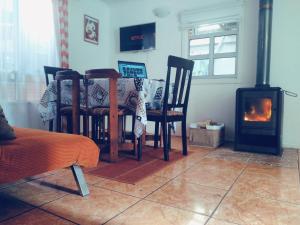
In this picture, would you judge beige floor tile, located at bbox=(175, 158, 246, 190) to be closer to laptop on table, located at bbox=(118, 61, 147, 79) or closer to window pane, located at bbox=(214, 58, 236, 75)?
laptop on table, located at bbox=(118, 61, 147, 79)

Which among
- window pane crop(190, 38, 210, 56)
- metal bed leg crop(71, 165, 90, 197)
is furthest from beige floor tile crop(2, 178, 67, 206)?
window pane crop(190, 38, 210, 56)

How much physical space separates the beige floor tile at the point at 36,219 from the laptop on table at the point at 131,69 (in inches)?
67.3

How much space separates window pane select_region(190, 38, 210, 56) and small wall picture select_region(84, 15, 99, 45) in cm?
164

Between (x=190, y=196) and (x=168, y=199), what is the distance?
0.15 metres

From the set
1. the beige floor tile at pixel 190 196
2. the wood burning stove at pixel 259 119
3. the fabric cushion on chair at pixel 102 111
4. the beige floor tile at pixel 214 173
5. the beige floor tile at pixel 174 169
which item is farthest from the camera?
the wood burning stove at pixel 259 119

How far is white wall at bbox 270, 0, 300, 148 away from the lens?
2.89 metres

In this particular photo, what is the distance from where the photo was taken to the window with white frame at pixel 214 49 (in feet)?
10.9

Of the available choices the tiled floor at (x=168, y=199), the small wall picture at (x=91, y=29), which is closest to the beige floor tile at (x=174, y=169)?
the tiled floor at (x=168, y=199)

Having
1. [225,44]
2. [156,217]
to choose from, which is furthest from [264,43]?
[156,217]

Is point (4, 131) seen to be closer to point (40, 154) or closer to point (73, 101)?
point (40, 154)

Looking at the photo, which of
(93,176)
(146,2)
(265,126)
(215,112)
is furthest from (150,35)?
(93,176)

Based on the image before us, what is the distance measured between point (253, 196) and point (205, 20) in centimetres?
270

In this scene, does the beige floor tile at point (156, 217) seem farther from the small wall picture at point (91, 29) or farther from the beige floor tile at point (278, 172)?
the small wall picture at point (91, 29)

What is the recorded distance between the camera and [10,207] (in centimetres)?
125
